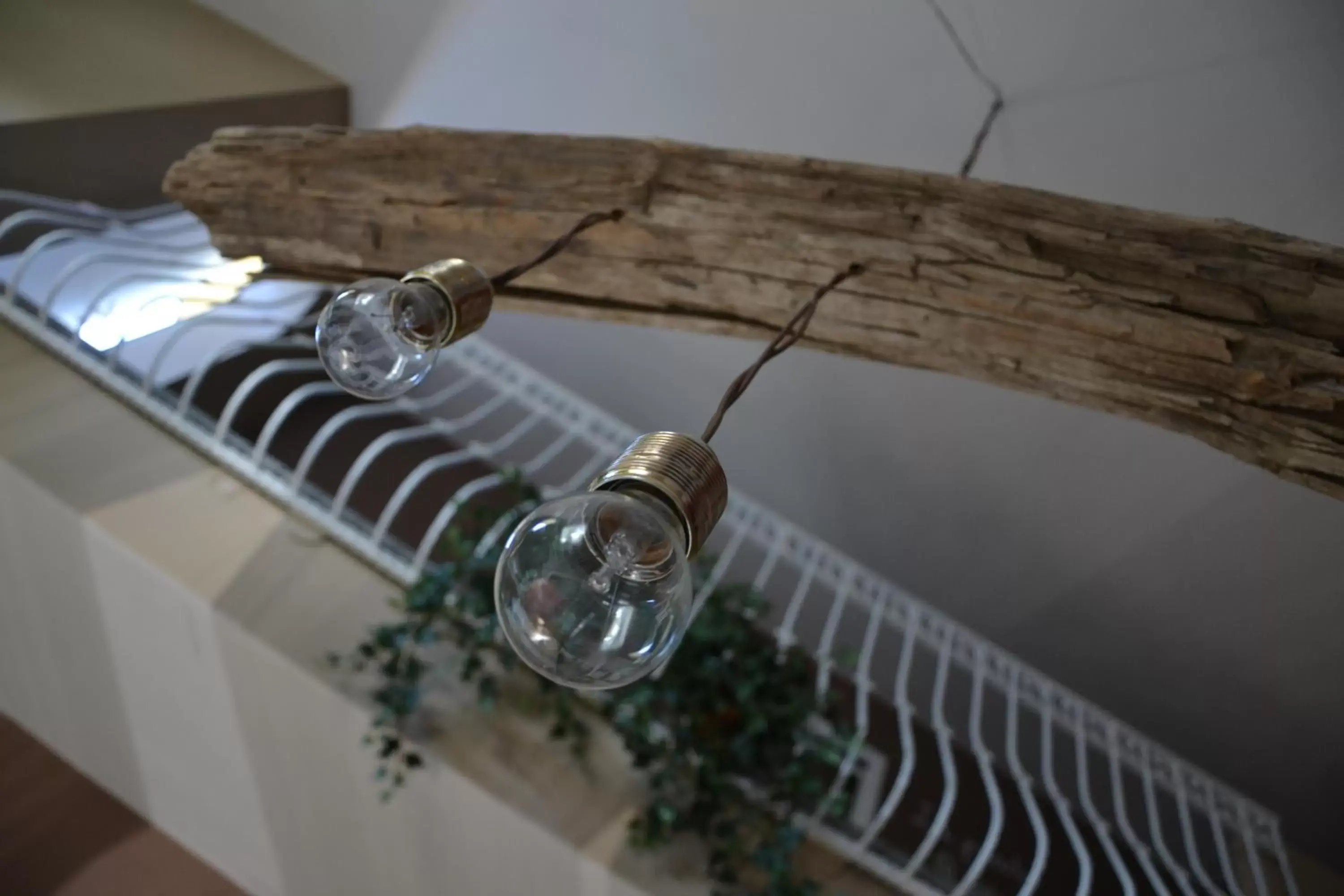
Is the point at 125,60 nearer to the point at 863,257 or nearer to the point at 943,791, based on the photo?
the point at 863,257

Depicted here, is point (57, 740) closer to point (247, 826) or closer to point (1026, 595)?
point (247, 826)

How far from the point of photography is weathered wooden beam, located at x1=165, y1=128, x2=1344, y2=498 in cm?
90

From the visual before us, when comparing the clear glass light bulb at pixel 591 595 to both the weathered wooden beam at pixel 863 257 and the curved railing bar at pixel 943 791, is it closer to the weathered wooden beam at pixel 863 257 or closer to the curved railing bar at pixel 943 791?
the weathered wooden beam at pixel 863 257

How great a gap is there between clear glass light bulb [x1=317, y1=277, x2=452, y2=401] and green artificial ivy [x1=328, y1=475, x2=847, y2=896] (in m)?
0.67

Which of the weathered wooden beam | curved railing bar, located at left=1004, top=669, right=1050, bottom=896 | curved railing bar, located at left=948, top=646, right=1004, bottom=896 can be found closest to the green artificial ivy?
curved railing bar, located at left=948, top=646, right=1004, bottom=896

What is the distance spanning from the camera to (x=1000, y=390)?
6.36ft

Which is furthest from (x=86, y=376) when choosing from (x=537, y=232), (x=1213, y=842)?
(x=1213, y=842)

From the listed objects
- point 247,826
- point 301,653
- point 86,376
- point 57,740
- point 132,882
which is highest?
point 86,376

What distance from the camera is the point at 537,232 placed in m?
1.22

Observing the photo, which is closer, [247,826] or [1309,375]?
[1309,375]

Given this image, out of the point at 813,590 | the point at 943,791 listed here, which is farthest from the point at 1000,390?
the point at 943,791

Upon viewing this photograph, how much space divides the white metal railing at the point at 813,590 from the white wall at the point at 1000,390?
0.17m

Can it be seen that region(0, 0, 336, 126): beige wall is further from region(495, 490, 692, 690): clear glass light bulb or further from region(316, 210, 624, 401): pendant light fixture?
region(495, 490, 692, 690): clear glass light bulb

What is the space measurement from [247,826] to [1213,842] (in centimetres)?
229
